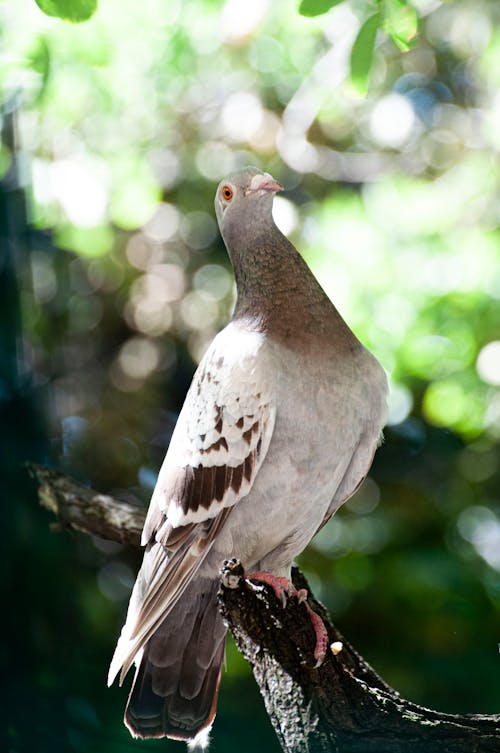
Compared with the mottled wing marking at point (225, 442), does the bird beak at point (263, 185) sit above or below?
above

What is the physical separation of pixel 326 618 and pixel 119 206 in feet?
7.92

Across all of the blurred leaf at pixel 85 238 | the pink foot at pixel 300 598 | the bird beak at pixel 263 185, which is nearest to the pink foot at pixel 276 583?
the pink foot at pixel 300 598

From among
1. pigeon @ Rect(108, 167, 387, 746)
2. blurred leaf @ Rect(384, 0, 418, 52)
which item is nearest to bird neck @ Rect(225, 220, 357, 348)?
pigeon @ Rect(108, 167, 387, 746)

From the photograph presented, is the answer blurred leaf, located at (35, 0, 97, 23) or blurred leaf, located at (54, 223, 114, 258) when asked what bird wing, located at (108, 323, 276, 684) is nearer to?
blurred leaf, located at (35, 0, 97, 23)

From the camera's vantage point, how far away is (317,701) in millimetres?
1675

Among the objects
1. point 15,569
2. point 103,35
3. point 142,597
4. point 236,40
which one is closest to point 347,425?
point 142,597

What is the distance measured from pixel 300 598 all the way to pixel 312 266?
6.71 feet

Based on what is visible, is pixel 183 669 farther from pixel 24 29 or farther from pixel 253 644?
pixel 24 29

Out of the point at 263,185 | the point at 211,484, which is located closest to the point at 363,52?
the point at 263,185

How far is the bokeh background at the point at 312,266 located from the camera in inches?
138

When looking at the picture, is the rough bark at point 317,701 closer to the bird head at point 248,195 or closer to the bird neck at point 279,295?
the bird neck at point 279,295

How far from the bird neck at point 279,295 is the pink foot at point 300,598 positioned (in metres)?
0.54

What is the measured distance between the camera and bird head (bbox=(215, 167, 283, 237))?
Answer: 6.68 ft

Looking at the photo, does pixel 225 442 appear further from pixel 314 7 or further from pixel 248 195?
pixel 314 7
